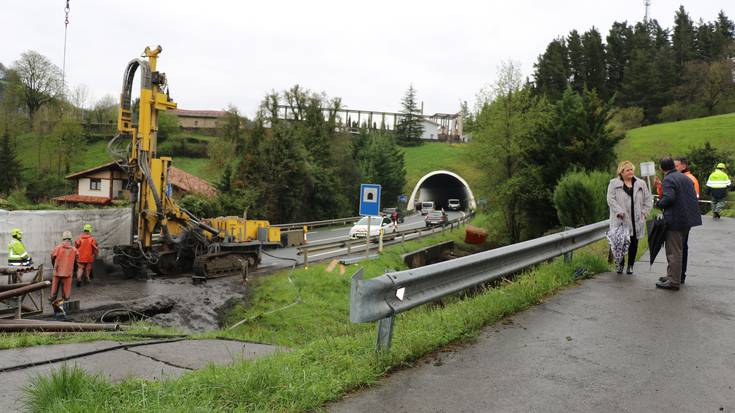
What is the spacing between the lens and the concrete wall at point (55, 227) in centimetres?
1848

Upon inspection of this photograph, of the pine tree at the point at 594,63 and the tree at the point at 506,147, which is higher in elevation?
the pine tree at the point at 594,63

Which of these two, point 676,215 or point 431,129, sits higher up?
point 431,129

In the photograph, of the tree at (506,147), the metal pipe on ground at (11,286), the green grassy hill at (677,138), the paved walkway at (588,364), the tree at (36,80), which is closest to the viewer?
the paved walkway at (588,364)

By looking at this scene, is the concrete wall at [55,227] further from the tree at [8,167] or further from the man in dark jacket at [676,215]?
the tree at [8,167]

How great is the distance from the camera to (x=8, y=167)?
59.4 meters

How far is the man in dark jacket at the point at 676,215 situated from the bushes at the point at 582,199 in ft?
42.1

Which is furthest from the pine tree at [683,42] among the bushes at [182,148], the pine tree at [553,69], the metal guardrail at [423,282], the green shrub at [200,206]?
the metal guardrail at [423,282]

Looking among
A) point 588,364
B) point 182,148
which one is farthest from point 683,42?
point 588,364

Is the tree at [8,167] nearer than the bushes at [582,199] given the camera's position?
No

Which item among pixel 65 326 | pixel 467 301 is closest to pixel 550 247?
pixel 467 301

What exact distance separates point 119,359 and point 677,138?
74.5 metres

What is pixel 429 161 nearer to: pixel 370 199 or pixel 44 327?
pixel 370 199

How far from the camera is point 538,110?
41312mm

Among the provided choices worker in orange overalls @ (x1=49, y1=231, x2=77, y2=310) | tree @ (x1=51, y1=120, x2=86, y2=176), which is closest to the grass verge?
worker in orange overalls @ (x1=49, y1=231, x2=77, y2=310)
